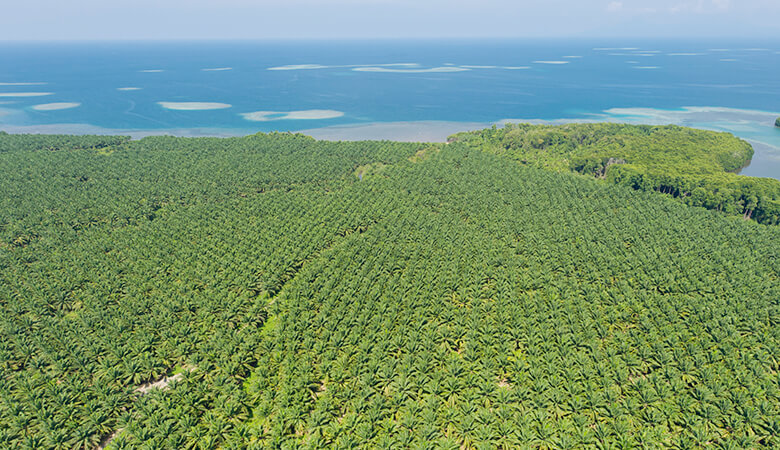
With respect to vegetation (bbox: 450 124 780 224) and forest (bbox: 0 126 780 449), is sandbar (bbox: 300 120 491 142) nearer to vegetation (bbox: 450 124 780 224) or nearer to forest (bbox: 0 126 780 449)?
vegetation (bbox: 450 124 780 224)

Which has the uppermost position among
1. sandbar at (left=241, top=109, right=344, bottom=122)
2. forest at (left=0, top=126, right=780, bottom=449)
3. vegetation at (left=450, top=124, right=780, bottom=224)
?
sandbar at (left=241, top=109, right=344, bottom=122)

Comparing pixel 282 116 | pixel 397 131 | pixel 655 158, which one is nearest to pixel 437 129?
pixel 397 131

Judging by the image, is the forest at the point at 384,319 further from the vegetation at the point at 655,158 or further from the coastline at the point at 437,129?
the coastline at the point at 437,129

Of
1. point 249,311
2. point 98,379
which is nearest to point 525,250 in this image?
point 249,311

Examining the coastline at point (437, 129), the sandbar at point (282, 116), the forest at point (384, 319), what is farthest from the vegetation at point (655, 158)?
the sandbar at point (282, 116)

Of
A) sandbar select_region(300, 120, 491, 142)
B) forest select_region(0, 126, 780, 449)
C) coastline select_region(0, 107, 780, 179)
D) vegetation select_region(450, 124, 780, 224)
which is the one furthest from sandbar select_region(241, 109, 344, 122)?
forest select_region(0, 126, 780, 449)

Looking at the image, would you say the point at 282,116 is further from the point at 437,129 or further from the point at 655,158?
the point at 655,158
